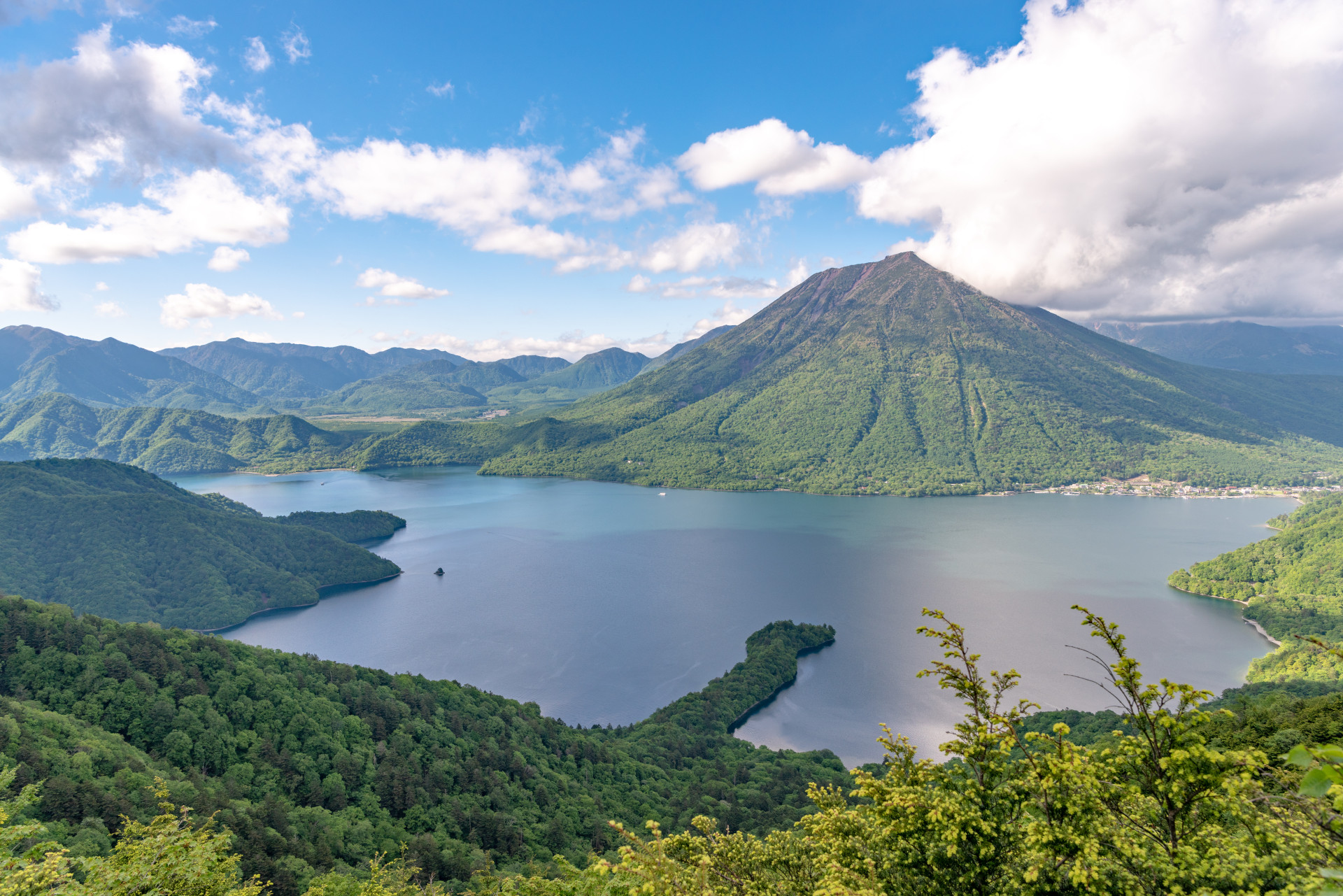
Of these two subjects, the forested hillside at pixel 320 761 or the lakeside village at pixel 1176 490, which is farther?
the lakeside village at pixel 1176 490

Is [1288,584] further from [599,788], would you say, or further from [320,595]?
[320,595]

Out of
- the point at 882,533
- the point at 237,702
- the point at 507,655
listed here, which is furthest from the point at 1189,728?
the point at 882,533

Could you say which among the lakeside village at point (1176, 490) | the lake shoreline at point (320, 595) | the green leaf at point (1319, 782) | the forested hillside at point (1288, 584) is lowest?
the lake shoreline at point (320, 595)

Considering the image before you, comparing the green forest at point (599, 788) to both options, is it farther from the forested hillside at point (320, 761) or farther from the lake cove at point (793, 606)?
the lake cove at point (793, 606)

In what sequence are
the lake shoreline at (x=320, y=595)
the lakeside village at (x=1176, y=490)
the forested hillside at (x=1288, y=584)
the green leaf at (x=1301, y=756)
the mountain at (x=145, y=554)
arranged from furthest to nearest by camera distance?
the lakeside village at (x=1176, y=490) → the lake shoreline at (x=320, y=595) → the mountain at (x=145, y=554) → the forested hillside at (x=1288, y=584) → the green leaf at (x=1301, y=756)

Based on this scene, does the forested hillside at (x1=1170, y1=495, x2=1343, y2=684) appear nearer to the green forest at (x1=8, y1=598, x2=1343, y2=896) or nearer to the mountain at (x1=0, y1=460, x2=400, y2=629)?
the green forest at (x1=8, y1=598, x2=1343, y2=896)

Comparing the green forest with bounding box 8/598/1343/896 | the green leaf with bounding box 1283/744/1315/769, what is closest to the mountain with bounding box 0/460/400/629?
the green forest with bounding box 8/598/1343/896

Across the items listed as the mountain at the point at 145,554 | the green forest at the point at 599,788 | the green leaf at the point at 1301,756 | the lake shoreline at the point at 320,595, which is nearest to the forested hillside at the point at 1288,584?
the green forest at the point at 599,788

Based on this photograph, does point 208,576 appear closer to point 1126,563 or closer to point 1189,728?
point 1189,728
